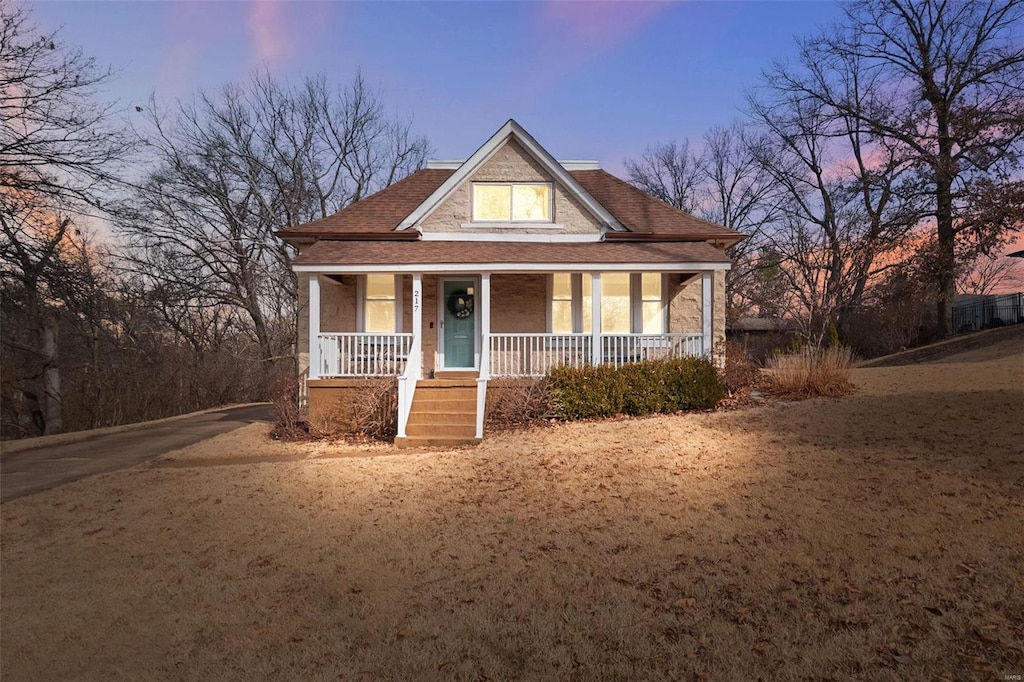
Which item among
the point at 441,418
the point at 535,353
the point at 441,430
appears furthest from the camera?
the point at 535,353

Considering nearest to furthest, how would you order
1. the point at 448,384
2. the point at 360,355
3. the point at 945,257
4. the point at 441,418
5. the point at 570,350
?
the point at 441,418 < the point at 448,384 < the point at 360,355 < the point at 570,350 < the point at 945,257

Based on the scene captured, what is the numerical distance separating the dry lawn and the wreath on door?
6038mm

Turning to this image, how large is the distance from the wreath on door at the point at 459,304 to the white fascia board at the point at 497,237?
1405 millimetres

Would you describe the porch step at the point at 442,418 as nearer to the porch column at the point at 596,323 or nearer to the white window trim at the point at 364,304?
the porch column at the point at 596,323

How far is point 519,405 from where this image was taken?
1175 cm

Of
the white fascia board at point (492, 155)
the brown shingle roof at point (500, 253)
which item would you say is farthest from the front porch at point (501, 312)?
the white fascia board at point (492, 155)

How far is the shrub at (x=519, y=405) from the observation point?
11.7m

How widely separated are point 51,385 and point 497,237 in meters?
15.8

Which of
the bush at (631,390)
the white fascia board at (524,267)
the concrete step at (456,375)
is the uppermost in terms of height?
the white fascia board at (524,267)

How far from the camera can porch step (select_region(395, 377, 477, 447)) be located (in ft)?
34.8

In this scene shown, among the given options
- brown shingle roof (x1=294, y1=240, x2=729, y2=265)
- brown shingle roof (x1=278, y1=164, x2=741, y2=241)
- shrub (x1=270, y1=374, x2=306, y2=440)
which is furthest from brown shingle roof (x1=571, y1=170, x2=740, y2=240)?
shrub (x1=270, y1=374, x2=306, y2=440)

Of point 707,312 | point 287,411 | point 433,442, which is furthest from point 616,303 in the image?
point 287,411

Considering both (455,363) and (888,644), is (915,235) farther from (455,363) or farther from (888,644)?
(888,644)

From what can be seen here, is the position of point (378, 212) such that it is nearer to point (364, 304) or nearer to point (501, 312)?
→ point (364, 304)
